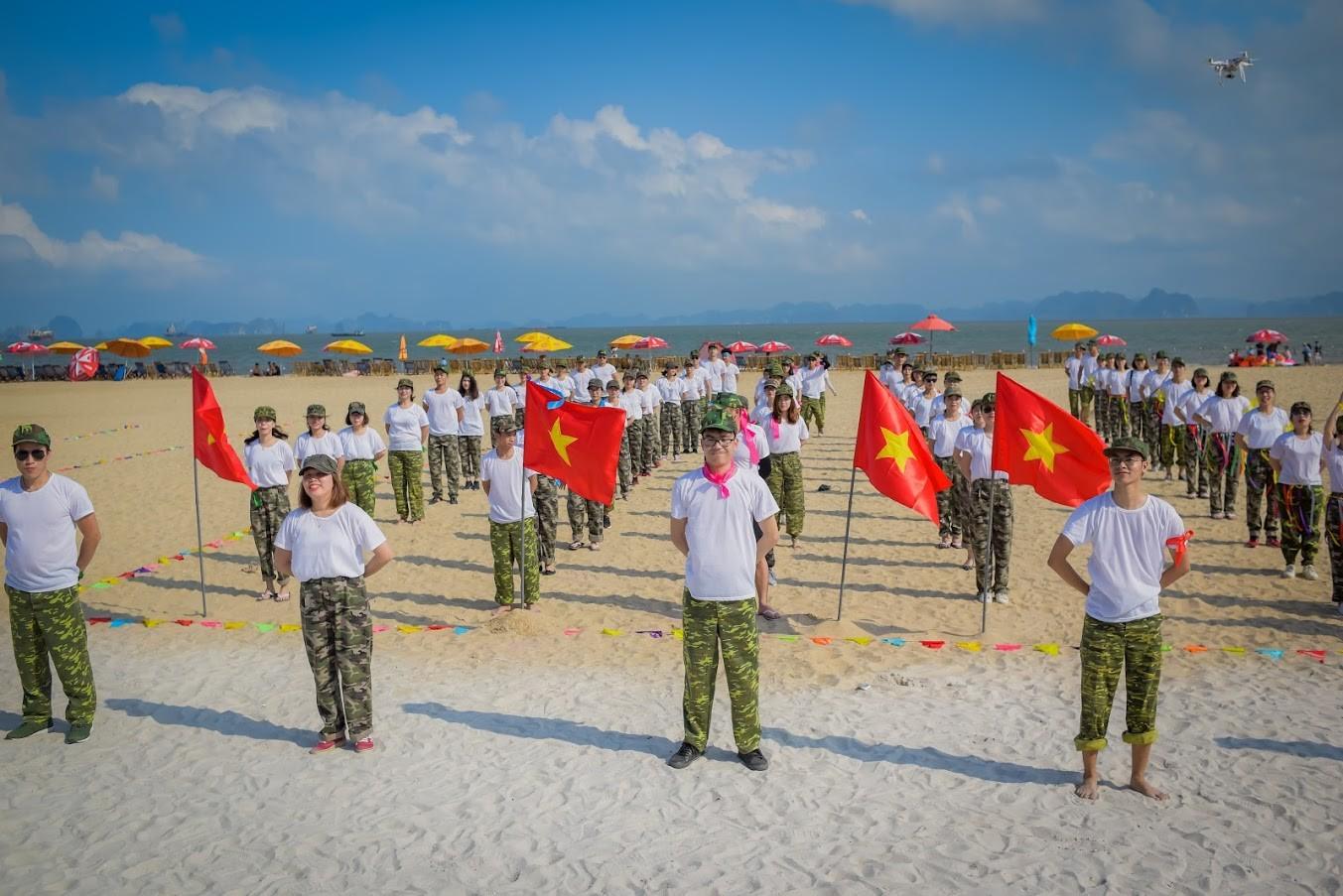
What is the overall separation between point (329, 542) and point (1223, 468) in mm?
13362

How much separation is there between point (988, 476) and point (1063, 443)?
1.86 metres

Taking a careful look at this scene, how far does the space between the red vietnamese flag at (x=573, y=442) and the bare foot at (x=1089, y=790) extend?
474 centimetres

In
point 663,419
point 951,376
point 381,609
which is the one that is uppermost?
point 951,376

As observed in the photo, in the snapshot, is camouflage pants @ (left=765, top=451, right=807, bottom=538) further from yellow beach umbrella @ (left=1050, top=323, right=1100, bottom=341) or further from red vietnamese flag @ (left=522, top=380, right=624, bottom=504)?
yellow beach umbrella @ (left=1050, top=323, right=1100, bottom=341)

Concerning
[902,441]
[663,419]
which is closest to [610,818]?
[902,441]

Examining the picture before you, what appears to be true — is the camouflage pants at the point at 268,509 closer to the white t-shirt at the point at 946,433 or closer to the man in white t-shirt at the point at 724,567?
the man in white t-shirt at the point at 724,567

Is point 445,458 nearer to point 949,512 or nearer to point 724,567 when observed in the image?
point 949,512

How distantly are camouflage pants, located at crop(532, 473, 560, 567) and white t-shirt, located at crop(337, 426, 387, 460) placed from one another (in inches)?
113

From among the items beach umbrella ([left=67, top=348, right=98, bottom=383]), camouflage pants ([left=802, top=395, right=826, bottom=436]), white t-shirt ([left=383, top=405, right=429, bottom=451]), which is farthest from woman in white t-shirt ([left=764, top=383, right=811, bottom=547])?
beach umbrella ([left=67, top=348, right=98, bottom=383])

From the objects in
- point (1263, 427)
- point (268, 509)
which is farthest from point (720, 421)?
point (1263, 427)

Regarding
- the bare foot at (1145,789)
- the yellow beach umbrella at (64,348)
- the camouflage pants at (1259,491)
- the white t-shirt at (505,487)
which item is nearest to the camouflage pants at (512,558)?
the white t-shirt at (505,487)

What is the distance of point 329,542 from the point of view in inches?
235

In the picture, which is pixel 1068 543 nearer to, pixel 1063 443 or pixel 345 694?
pixel 1063 443

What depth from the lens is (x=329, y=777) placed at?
600 centimetres
